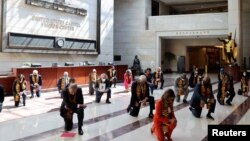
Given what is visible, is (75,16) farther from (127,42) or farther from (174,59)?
(174,59)

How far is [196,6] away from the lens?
30781 millimetres

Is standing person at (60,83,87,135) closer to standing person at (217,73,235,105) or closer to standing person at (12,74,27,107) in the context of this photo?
standing person at (12,74,27,107)

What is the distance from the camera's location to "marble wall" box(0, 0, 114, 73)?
1451cm

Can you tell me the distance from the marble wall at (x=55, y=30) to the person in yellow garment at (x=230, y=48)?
26.0 feet

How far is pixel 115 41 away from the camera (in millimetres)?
27453

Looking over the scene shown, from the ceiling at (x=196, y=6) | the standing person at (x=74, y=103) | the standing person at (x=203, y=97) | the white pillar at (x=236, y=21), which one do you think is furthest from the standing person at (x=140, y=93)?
the ceiling at (x=196, y=6)

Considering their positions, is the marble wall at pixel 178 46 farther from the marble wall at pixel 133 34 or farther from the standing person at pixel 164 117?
the standing person at pixel 164 117

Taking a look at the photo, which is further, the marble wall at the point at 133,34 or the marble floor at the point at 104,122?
the marble wall at the point at 133,34

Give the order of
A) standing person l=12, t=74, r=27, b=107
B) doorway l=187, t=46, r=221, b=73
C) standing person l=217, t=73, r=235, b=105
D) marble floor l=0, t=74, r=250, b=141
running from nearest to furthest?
marble floor l=0, t=74, r=250, b=141 < standing person l=217, t=73, r=235, b=105 < standing person l=12, t=74, r=27, b=107 < doorway l=187, t=46, r=221, b=73

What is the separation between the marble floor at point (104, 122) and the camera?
20.6ft

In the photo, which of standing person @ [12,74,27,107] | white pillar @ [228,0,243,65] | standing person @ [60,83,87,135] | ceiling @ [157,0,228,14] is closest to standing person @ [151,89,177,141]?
standing person @ [60,83,87,135]

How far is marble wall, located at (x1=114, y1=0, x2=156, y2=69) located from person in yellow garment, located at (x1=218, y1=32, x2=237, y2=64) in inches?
290

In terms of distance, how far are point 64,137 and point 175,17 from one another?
20697mm

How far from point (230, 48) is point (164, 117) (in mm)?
15428
